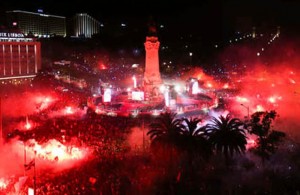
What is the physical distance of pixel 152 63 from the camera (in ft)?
182

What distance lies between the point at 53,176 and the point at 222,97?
41050 millimetres

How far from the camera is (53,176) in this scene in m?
25.9

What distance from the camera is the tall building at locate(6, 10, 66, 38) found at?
127m

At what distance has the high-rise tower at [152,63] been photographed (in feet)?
180

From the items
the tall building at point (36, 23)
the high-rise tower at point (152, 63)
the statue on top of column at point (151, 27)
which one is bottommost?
the high-rise tower at point (152, 63)

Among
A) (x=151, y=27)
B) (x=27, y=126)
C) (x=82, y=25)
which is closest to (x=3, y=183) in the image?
(x=27, y=126)

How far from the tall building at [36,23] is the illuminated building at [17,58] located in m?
23.8

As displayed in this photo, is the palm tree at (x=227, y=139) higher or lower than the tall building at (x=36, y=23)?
lower

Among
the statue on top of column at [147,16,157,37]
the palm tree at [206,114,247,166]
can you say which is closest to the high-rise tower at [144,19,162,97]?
the statue on top of column at [147,16,157,37]

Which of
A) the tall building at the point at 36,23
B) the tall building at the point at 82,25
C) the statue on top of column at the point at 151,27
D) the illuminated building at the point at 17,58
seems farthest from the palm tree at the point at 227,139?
the tall building at the point at 82,25

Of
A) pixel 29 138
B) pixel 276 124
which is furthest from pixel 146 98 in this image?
pixel 29 138

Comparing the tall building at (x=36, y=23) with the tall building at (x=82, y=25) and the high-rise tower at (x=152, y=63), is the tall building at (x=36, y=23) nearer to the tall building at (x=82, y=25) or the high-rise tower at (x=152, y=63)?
the tall building at (x=82, y=25)

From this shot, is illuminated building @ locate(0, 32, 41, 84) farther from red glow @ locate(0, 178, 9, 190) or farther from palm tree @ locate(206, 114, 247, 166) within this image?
palm tree @ locate(206, 114, 247, 166)

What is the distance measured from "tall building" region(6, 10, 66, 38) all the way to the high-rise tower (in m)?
80.4
